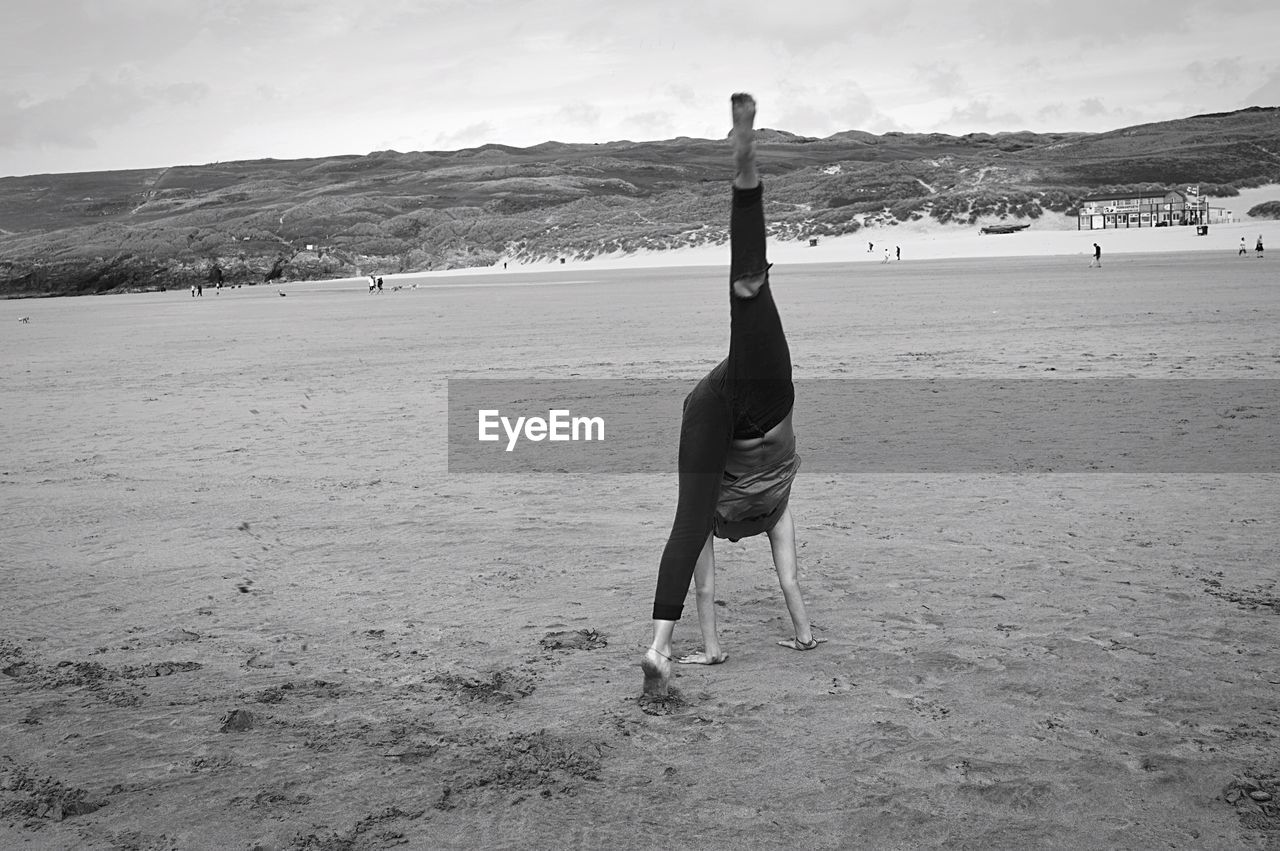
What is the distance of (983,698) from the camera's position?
4.26 meters

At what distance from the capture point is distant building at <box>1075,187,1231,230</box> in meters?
72.1

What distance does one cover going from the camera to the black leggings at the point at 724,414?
13.0 feet

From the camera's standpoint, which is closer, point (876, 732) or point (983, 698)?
point (876, 732)

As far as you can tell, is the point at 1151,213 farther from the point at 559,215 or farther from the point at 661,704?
the point at 661,704

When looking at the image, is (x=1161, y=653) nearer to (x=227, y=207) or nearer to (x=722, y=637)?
(x=722, y=637)

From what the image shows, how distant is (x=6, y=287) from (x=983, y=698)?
343ft

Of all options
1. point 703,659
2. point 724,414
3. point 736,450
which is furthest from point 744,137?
point 703,659

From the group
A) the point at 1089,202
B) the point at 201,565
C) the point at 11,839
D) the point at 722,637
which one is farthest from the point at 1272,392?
the point at 1089,202

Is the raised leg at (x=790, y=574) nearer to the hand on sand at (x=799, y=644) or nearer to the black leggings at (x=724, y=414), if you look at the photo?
the hand on sand at (x=799, y=644)

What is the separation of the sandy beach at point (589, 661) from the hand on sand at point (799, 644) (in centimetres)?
5

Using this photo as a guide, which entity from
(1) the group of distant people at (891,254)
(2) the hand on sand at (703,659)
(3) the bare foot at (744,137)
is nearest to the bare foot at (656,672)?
(2) the hand on sand at (703,659)

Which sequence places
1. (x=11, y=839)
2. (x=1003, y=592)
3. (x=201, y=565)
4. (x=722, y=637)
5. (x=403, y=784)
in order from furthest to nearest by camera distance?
(x=201, y=565) → (x=1003, y=592) → (x=722, y=637) → (x=403, y=784) → (x=11, y=839)

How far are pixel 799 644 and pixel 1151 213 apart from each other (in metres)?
78.1

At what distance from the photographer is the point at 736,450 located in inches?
171
